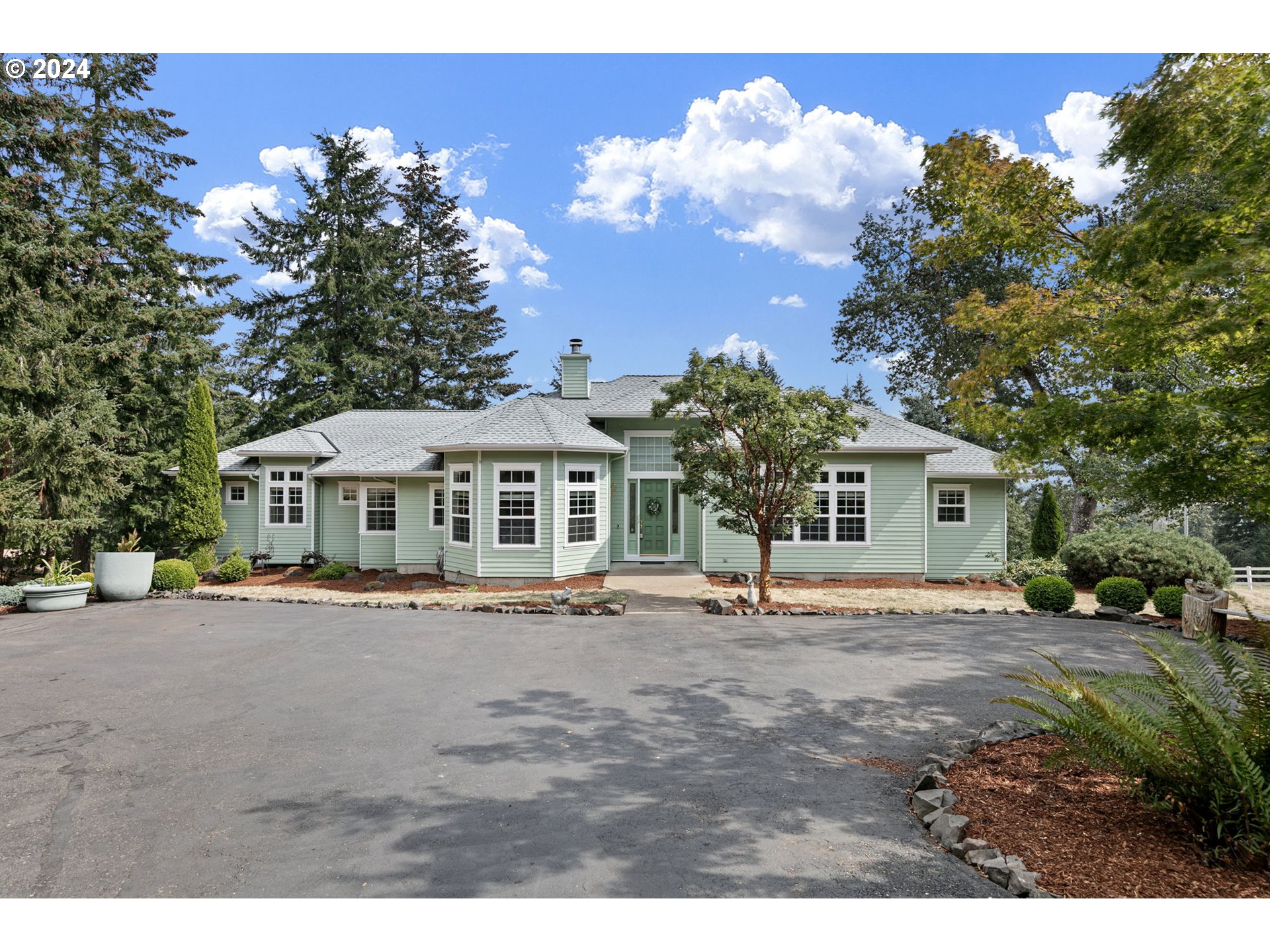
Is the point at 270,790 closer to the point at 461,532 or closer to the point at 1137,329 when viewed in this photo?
the point at 1137,329

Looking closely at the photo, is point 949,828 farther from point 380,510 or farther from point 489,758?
point 380,510

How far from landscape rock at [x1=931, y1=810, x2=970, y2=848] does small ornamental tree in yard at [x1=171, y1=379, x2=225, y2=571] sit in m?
17.7

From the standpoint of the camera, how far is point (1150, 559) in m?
12.9

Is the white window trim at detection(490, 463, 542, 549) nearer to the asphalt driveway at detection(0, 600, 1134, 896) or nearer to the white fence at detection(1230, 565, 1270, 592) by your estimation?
the asphalt driveway at detection(0, 600, 1134, 896)

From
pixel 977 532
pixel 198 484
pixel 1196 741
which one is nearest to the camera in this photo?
pixel 1196 741

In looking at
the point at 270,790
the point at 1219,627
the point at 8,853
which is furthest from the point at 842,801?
the point at 1219,627

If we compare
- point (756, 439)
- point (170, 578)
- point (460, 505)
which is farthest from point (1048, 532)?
point (170, 578)

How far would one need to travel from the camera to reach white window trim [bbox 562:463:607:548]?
14.1m

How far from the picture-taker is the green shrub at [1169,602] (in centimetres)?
1002

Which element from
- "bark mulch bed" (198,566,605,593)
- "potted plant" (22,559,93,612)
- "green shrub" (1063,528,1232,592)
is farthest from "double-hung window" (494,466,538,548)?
"green shrub" (1063,528,1232,592)

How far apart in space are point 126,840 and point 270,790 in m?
0.78

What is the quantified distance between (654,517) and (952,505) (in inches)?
310

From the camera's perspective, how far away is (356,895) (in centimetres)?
295

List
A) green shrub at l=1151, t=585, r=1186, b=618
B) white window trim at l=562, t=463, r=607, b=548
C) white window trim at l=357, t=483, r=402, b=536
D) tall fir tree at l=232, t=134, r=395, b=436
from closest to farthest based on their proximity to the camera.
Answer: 1. green shrub at l=1151, t=585, r=1186, b=618
2. white window trim at l=562, t=463, r=607, b=548
3. white window trim at l=357, t=483, r=402, b=536
4. tall fir tree at l=232, t=134, r=395, b=436
